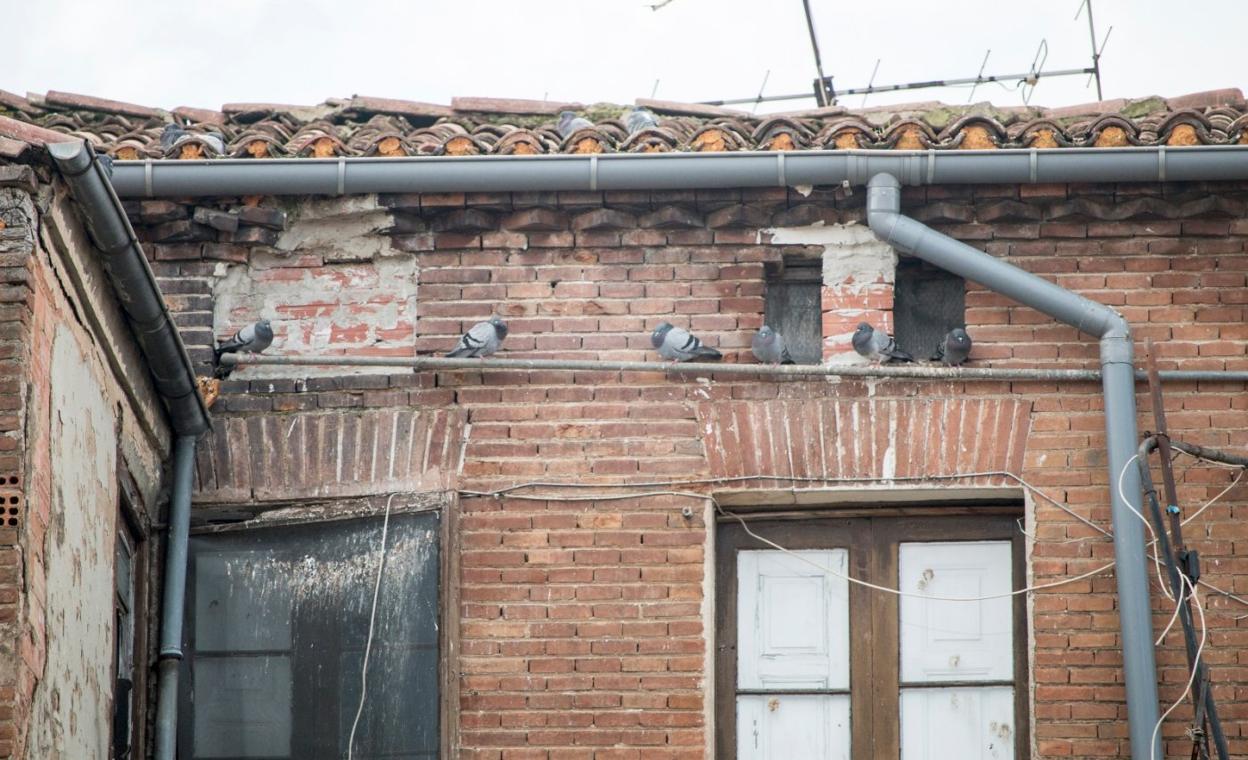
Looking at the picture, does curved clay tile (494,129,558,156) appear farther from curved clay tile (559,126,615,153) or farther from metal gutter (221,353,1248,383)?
metal gutter (221,353,1248,383)

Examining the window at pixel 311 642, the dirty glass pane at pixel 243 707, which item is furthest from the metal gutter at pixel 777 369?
the dirty glass pane at pixel 243 707

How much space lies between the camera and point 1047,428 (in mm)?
8523

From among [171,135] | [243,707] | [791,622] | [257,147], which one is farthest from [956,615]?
[171,135]

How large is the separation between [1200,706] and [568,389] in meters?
2.89

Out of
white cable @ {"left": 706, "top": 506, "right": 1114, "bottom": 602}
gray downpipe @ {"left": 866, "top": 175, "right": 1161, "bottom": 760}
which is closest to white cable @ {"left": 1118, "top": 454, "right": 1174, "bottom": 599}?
gray downpipe @ {"left": 866, "top": 175, "right": 1161, "bottom": 760}

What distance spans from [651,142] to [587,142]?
0.90 ft

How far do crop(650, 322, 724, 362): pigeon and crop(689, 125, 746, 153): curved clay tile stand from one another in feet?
2.51

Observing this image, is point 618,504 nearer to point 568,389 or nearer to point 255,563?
point 568,389

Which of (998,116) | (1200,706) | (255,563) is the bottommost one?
(1200,706)

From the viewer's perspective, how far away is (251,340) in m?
8.81

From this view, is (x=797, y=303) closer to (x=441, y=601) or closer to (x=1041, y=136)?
(x=1041, y=136)

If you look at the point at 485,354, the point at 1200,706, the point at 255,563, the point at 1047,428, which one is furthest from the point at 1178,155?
the point at 255,563

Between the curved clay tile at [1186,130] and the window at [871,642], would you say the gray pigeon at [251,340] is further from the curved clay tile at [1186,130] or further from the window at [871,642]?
the curved clay tile at [1186,130]

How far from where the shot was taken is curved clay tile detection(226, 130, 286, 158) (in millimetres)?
8797
